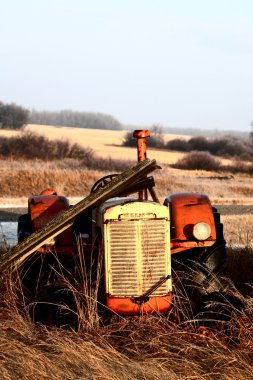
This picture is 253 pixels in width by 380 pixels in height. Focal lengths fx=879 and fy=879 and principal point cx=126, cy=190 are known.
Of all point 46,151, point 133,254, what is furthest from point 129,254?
point 46,151

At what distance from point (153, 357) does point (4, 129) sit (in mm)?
66915

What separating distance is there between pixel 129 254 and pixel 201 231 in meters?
0.91

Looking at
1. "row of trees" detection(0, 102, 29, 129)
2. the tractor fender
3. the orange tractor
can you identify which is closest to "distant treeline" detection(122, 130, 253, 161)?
"row of trees" detection(0, 102, 29, 129)

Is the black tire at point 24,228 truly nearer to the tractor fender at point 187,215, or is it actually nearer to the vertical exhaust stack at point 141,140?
the tractor fender at point 187,215

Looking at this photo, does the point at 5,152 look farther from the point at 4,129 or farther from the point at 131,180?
the point at 131,180

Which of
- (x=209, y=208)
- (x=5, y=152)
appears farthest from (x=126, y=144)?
(x=209, y=208)

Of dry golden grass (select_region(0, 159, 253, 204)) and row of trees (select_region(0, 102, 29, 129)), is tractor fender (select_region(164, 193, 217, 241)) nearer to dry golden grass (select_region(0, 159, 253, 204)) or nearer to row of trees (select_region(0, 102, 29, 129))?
dry golden grass (select_region(0, 159, 253, 204))

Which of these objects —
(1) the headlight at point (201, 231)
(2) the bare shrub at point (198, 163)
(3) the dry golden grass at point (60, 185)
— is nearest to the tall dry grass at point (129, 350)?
(1) the headlight at point (201, 231)

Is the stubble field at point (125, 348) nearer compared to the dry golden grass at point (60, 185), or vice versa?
the stubble field at point (125, 348)

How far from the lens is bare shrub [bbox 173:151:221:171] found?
165ft

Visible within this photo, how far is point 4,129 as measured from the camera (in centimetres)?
7175

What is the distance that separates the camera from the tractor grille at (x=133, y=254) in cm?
678

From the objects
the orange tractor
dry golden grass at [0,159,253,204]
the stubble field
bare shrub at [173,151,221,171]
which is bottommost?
bare shrub at [173,151,221,171]

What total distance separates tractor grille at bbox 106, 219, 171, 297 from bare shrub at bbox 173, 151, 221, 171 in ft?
142
